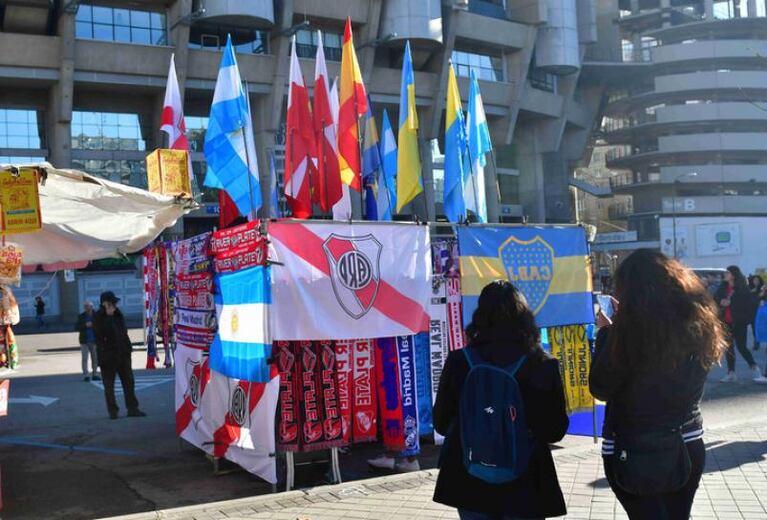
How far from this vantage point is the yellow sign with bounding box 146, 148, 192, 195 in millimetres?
8383

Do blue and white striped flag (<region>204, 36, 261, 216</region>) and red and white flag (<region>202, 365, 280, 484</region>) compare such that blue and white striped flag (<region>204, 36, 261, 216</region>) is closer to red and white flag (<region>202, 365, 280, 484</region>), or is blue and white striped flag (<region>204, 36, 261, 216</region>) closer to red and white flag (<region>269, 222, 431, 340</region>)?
red and white flag (<region>269, 222, 431, 340</region>)

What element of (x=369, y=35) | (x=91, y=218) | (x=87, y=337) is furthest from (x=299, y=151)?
(x=369, y=35)

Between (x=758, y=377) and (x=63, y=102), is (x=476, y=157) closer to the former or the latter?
(x=758, y=377)

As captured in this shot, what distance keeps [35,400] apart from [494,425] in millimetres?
12393

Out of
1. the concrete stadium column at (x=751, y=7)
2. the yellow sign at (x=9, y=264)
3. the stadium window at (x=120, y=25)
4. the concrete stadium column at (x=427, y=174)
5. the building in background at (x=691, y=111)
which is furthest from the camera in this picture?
the concrete stadium column at (x=751, y=7)

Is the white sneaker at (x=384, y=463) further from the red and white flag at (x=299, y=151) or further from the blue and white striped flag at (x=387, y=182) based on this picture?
the blue and white striped flag at (x=387, y=182)

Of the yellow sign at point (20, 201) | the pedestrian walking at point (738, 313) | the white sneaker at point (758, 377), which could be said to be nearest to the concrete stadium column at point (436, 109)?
the pedestrian walking at point (738, 313)

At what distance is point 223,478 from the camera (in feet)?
25.9

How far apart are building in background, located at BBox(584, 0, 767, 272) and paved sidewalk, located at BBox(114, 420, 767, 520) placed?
67.5 metres

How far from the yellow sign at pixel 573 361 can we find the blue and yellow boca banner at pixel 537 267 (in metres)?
0.11

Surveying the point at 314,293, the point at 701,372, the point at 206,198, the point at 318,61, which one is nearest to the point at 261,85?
the point at 206,198

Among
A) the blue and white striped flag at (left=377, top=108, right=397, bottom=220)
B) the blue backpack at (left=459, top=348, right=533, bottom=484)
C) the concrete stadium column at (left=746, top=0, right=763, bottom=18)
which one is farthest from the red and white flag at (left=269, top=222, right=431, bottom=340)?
the concrete stadium column at (left=746, top=0, right=763, bottom=18)

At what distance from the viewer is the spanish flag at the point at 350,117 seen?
8500mm

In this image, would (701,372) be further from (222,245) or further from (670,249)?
(670,249)
